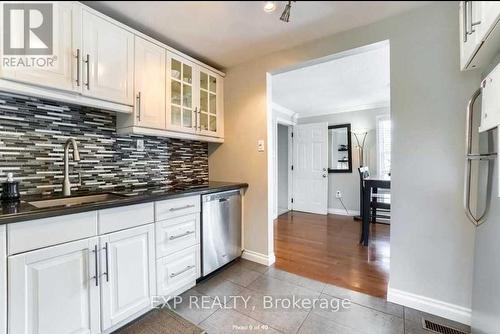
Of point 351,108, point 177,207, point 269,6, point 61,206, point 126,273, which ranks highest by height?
point 351,108

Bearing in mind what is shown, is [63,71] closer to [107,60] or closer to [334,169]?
[107,60]

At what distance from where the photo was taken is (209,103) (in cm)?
239

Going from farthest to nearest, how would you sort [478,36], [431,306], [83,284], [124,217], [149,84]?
[149,84] < [431,306] < [124,217] < [83,284] < [478,36]

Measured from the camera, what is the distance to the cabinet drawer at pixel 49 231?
101cm

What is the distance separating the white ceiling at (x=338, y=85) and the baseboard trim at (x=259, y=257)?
6.63 ft

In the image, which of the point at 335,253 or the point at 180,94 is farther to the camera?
the point at 335,253

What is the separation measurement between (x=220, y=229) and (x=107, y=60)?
162cm

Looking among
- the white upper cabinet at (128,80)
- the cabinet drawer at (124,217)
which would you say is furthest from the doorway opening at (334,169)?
the cabinet drawer at (124,217)

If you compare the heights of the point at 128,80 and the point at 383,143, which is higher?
the point at 128,80

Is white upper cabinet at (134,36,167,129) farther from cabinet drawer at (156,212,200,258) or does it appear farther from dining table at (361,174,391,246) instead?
dining table at (361,174,391,246)

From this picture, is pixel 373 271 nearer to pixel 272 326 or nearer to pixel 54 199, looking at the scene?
pixel 272 326

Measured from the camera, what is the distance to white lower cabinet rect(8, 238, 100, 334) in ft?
3.35

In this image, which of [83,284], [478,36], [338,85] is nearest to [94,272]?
[83,284]

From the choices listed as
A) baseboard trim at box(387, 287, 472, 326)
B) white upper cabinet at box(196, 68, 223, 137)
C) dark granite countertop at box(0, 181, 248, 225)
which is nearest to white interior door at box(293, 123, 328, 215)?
white upper cabinet at box(196, 68, 223, 137)
